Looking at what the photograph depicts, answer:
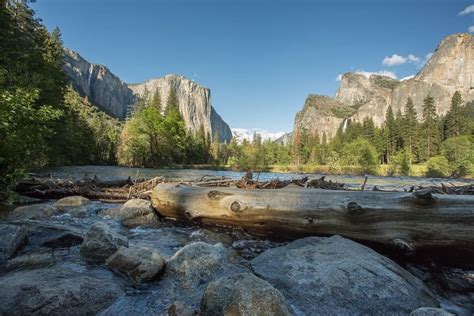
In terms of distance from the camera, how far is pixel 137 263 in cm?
340

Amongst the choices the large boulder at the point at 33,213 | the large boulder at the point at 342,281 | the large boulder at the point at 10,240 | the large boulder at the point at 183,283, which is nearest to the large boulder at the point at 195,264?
the large boulder at the point at 183,283

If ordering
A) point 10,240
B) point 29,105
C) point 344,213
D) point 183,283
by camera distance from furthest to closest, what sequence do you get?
point 29,105
point 344,213
point 10,240
point 183,283

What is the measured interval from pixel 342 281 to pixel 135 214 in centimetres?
517

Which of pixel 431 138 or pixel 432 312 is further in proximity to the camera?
pixel 431 138

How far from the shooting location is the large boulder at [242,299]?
2.21 m

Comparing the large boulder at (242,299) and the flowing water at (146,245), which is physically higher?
the large boulder at (242,299)

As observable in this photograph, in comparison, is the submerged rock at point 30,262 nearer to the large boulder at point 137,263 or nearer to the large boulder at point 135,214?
the large boulder at point 137,263

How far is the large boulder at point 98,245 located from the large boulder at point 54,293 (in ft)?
2.16

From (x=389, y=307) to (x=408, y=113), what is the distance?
114263mm

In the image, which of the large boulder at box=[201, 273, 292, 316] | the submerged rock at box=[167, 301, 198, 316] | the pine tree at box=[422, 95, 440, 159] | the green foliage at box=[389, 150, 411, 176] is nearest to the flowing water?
the submerged rock at box=[167, 301, 198, 316]

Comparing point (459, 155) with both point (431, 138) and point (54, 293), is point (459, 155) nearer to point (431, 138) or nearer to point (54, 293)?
point (431, 138)

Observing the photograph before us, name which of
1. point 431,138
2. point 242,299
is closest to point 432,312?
point 242,299

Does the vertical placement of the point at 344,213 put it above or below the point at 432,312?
above

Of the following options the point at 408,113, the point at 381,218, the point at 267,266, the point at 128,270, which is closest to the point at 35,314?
the point at 128,270
